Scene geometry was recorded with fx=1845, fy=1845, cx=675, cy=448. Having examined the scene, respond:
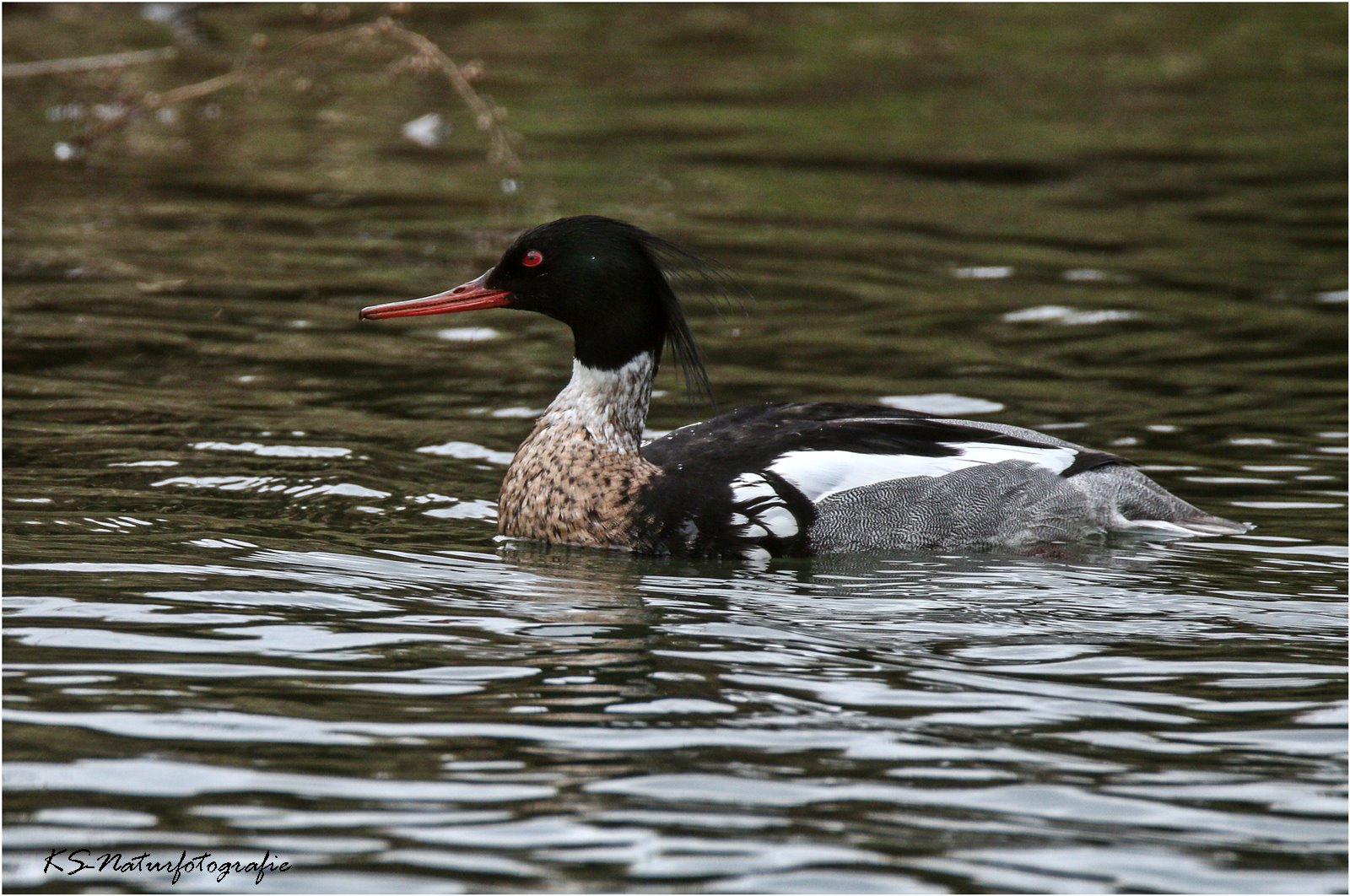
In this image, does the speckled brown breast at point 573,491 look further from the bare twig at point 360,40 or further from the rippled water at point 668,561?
the bare twig at point 360,40

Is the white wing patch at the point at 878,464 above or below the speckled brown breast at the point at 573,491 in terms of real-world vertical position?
above

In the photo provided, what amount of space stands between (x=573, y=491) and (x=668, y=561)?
1.96 ft

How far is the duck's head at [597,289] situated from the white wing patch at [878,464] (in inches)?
28.1

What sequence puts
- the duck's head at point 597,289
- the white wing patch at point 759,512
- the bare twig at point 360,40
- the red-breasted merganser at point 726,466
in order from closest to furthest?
the white wing patch at point 759,512 < the red-breasted merganser at point 726,466 < the duck's head at point 597,289 < the bare twig at point 360,40

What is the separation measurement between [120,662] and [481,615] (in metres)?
1.36

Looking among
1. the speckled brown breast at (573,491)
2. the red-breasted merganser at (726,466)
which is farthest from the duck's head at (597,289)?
the speckled brown breast at (573,491)

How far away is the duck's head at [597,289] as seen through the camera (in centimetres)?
858

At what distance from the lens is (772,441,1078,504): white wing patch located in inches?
320

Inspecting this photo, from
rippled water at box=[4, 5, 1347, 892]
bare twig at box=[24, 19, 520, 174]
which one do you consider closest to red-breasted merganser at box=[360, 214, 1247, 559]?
rippled water at box=[4, 5, 1347, 892]

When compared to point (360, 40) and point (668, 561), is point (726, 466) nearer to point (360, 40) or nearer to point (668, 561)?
point (668, 561)

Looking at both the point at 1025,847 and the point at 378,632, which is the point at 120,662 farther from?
the point at 1025,847

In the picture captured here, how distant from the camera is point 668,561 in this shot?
8.09 m

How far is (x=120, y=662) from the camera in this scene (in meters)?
6.11

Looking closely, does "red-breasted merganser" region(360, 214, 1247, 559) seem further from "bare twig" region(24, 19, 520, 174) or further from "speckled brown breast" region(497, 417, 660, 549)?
"bare twig" region(24, 19, 520, 174)
